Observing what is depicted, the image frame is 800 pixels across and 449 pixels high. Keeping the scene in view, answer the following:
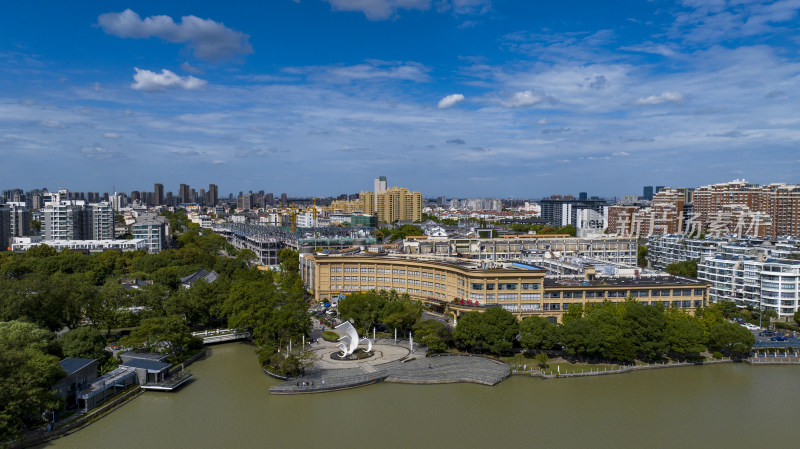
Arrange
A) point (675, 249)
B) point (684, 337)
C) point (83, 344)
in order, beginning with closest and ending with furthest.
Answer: point (83, 344)
point (684, 337)
point (675, 249)

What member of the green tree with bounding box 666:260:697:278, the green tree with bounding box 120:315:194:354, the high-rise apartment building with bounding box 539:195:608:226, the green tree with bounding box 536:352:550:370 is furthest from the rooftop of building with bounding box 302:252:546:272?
the high-rise apartment building with bounding box 539:195:608:226

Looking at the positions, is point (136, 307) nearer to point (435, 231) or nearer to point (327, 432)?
point (327, 432)

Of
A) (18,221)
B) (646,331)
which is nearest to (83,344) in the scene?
(646,331)

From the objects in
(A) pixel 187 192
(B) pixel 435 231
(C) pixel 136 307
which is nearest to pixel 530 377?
(C) pixel 136 307

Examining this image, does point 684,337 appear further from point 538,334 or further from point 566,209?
point 566,209

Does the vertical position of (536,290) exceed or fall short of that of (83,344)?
it exceeds it

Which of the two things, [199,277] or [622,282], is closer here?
[622,282]
